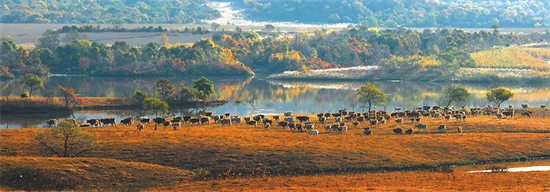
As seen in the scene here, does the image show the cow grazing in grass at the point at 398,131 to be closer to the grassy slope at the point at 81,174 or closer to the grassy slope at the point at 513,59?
the grassy slope at the point at 81,174

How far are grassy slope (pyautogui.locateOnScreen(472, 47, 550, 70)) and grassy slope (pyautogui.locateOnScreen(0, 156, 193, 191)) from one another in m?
134

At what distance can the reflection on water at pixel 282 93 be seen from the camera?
109 metres

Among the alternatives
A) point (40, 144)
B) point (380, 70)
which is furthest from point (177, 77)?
point (40, 144)

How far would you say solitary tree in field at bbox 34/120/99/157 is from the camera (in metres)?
61.1

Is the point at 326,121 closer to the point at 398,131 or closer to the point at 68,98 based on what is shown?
the point at 398,131

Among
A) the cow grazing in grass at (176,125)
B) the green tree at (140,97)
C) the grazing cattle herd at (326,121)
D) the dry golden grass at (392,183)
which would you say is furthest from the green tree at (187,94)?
the dry golden grass at (392,183)

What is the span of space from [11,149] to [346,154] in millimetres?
25756

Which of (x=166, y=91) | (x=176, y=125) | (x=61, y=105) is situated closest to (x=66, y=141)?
(x=176, y=125)

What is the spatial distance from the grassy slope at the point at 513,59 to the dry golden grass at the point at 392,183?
126738mm

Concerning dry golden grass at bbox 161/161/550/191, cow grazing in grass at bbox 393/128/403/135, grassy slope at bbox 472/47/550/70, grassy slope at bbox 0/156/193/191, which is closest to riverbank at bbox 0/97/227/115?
cow grazing in grass at bbox 393/128/403/135

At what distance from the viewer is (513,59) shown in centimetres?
18788

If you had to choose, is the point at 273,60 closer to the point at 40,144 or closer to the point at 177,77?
the point at 177,77

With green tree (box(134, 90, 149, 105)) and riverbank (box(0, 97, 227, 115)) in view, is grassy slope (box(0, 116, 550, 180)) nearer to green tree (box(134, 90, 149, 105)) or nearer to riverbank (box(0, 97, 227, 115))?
riverbank (box(0, 97, 227, 115))

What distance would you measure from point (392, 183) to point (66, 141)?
80.2 feet
